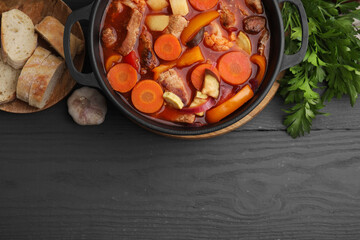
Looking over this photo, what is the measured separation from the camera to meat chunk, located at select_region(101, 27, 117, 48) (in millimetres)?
2074

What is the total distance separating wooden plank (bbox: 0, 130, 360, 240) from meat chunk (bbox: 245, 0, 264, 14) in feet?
2.67

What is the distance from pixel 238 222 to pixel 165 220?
1.64ft

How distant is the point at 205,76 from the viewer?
201 centimetres

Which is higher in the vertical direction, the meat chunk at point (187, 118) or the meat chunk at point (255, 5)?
the meat chunk at point (255, 5)

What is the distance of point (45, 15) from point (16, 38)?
25 centimetres

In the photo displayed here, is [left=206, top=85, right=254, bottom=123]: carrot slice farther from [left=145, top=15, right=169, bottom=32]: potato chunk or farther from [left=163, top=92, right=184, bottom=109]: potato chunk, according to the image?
[left=145, top=15, right=169, bottom=32]: potato chunk

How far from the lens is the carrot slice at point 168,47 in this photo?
2037 mm

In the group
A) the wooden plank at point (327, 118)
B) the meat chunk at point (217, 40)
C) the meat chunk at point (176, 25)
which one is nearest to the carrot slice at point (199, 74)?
the meat chunk at point (217, 40)

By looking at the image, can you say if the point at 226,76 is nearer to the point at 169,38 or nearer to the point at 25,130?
the point at 169,38

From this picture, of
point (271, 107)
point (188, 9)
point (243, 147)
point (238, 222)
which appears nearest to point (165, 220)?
point (238, 222)

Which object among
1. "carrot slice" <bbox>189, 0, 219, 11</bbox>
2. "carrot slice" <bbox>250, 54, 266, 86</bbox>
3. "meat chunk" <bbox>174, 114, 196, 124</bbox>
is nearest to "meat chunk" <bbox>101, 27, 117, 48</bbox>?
"carrot slice" <bbox>189, 0, 219, 11</bbox>

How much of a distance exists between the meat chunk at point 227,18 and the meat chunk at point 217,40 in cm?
4

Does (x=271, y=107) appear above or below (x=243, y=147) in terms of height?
above

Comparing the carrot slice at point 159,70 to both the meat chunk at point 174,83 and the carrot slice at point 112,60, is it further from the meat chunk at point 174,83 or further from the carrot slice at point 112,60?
the carrot slice at point 112,60
